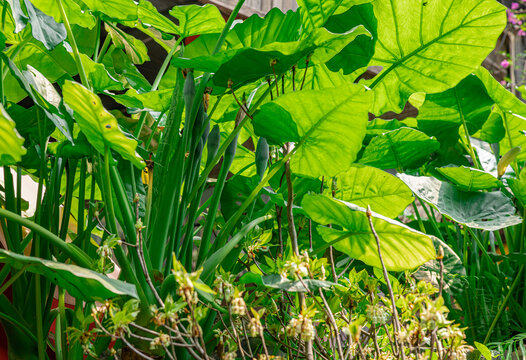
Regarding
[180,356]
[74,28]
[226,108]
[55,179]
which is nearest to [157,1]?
[74,28]

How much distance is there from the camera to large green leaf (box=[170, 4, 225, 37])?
104cm

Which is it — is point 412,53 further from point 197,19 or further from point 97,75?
point 97,75

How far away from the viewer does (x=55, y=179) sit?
2.86 feet

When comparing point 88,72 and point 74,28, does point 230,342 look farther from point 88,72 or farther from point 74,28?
point 74,28

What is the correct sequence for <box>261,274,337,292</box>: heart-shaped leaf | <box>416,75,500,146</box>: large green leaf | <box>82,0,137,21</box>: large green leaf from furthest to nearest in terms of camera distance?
<box>416,75,500,146</box>: large green leaf
<box>82,0,137,21</box>: large green leaf
<box>261,274,337,292</box>: heart-shaped leaf

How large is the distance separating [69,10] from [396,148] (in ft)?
2.48

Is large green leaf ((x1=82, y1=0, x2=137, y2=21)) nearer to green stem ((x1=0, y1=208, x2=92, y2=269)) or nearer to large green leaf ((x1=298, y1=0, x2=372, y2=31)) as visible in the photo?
large green leaf ((x1=298, y1=0, x2=372, y2=31))

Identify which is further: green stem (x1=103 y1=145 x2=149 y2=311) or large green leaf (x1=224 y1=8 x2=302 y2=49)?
large green leaf (x1=224 y1=8 x2=302 y2=49)

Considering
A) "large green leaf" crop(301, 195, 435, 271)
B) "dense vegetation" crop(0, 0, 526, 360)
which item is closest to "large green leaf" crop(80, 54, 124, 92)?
Answer: "dense vegetation" crop(0, 0, 526, 360)

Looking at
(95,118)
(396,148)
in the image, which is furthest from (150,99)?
(396,148)

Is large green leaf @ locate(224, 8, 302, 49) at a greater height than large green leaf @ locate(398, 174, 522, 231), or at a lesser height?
greater

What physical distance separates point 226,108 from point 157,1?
1.20m

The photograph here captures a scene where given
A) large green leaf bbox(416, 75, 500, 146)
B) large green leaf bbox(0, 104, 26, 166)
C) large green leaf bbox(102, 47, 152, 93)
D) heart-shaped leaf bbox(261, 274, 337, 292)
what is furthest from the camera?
large green leaf bbox(416, 75, 500, 146)

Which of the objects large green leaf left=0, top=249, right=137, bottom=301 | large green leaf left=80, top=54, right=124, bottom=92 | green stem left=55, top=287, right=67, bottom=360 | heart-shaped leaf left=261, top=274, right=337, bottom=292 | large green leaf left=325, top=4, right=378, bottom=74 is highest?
large green leaf left=325, top=4, right=378, bottom=74
